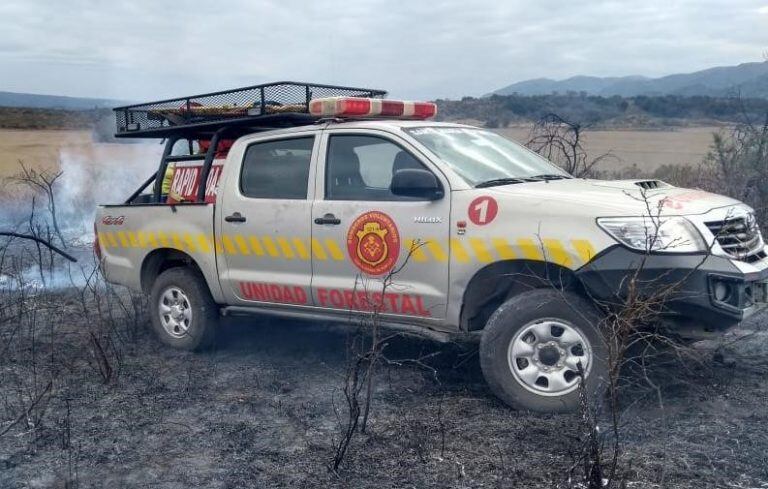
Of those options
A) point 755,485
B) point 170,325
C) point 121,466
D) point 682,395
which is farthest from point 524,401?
point 170,325

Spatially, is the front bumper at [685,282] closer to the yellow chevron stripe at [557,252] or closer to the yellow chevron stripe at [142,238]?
the yellow chevron stripe at [557,252]

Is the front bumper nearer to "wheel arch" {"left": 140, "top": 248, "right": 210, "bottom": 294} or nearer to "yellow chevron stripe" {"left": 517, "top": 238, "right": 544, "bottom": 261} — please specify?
"yellow chevron stripe" {"left": 517, "top": 238, "right": 544, "bottom": 261}

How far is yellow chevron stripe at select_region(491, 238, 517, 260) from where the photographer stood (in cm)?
473

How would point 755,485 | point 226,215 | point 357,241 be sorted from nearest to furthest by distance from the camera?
point 755,485 → point 357,241 → point 226,215

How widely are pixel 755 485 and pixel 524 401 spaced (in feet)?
4.43

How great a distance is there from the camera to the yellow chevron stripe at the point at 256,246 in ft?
19.2

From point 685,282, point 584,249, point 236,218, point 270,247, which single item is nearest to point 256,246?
point 270,247

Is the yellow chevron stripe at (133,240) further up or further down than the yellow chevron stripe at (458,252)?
further down

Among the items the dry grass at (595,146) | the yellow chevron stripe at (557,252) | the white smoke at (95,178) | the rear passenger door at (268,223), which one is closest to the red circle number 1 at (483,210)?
the yellow chevron stripe at (557,252)

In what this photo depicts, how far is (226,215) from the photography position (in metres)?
6.06

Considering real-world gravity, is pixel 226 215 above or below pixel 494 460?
above

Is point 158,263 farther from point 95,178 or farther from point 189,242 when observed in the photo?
point 95,178

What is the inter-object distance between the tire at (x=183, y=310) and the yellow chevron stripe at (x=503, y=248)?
2.65m

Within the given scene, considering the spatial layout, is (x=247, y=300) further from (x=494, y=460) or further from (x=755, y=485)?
(x=755, y=485)
